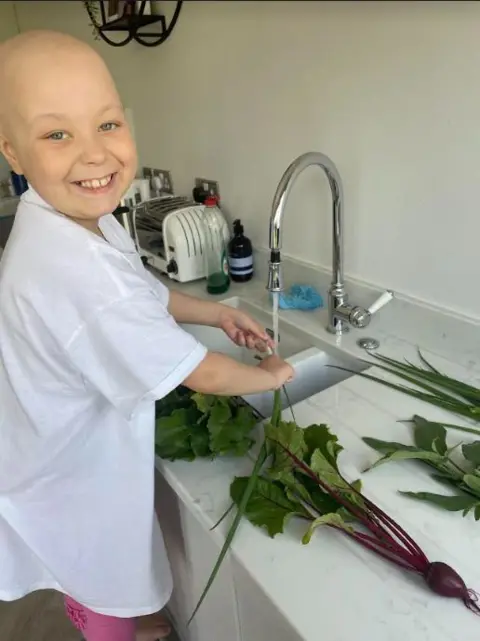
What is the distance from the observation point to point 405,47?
38.0 inches

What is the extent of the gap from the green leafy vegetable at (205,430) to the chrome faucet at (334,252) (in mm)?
276

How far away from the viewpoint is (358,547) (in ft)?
2.24

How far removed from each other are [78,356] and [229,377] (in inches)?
7.9

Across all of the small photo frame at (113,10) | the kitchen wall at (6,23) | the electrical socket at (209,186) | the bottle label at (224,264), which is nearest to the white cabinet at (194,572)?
the bottle label at (224,264)

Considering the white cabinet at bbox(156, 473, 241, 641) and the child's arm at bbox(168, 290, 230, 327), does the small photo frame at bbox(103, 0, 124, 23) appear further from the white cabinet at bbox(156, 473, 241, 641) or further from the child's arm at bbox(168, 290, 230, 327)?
the white cabinet at bbox(156, 473, 241, 641)

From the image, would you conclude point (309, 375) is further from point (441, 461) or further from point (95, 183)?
point (95, 183)

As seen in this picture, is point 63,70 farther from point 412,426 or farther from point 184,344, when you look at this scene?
point 412,426

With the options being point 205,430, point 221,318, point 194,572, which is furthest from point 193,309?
point 194,572

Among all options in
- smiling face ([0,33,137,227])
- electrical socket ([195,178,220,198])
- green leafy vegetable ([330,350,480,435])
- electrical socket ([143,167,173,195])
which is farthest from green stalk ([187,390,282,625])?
electrical socket ([143,167,173,195])

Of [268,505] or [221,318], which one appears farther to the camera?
[221,318]

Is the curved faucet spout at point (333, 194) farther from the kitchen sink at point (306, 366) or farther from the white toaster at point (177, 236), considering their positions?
the white toaster at point (177, 236)

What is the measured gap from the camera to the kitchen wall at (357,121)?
942 mm

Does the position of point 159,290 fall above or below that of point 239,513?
above

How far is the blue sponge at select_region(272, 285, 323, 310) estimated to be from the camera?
52.4 inches
